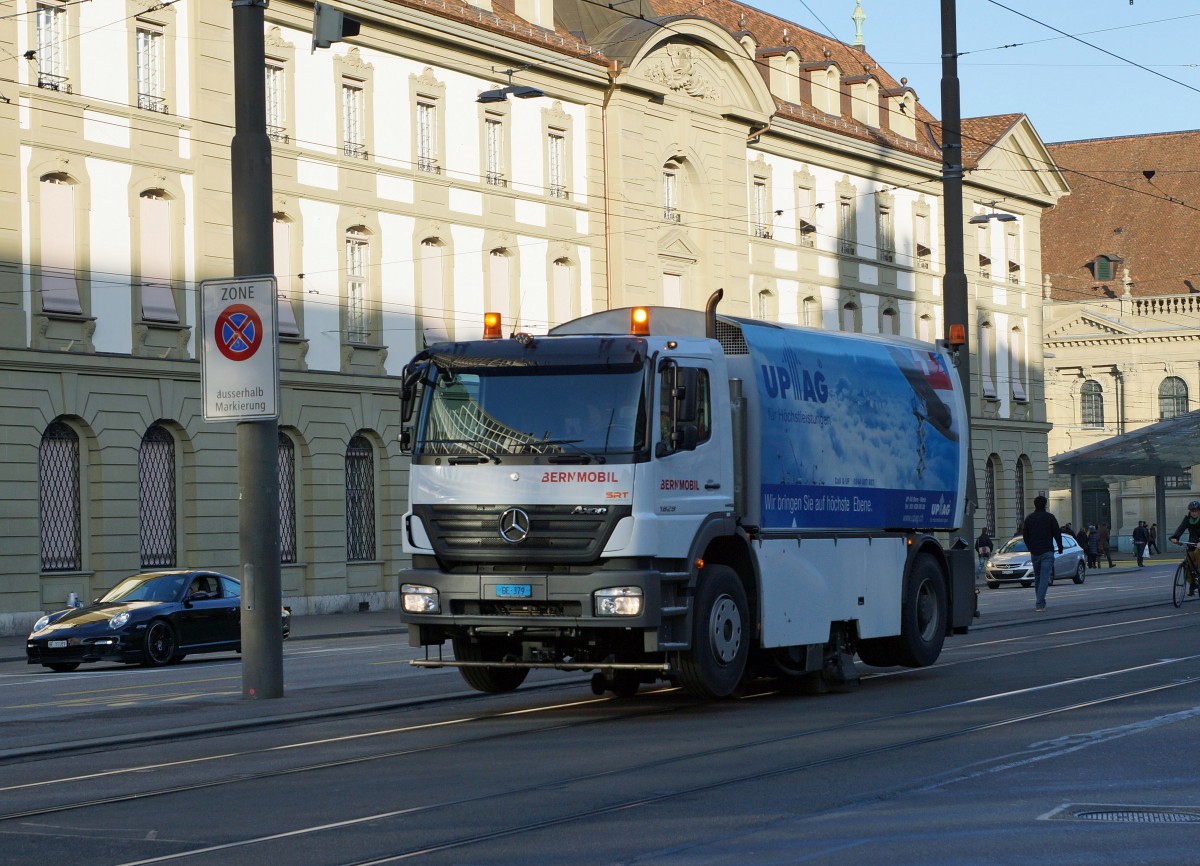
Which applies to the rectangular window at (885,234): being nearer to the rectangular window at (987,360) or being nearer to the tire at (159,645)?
the rectangular window at (987,360)

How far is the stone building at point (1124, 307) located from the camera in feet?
303

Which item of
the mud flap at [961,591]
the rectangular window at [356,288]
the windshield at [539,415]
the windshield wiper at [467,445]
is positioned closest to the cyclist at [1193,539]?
the mud flap at [961,591]

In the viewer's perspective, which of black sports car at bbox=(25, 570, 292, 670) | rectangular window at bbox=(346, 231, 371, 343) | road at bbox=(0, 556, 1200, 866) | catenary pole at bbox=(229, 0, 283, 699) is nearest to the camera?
road at bbox=(0, 556, 1200, 866)

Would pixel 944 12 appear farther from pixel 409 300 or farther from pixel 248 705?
pixel 409 300

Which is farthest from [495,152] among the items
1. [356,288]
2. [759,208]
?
[759,208]

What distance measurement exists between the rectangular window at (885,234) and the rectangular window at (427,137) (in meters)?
21.9

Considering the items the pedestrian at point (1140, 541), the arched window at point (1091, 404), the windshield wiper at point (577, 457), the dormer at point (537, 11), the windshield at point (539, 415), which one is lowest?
the pedestrian at point (1140, 541)

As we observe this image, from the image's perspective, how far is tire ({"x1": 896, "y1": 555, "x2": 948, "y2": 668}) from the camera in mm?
18656

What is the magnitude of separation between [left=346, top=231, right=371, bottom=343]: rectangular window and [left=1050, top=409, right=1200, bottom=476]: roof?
108 ft

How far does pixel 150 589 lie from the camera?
2617 centimetres

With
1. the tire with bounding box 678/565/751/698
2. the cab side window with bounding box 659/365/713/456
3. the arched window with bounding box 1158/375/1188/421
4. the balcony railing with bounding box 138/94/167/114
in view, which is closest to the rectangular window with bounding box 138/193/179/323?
the balcony railing with bounding box 138/94/167/114

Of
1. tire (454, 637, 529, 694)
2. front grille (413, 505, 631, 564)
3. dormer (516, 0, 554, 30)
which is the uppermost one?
dormer (516, 0, 554, 30)

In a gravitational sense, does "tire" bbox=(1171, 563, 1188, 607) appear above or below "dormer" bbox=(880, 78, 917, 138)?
below

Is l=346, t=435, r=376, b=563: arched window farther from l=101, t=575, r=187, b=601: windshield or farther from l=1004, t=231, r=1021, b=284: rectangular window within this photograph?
l=1004, t=231, r=1021, b=284: rectangular window
